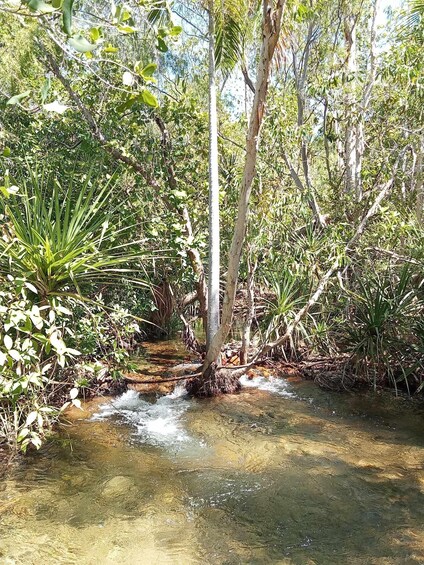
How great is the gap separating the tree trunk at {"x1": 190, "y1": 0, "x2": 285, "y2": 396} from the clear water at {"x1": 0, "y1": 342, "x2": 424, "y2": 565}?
1.32 feet

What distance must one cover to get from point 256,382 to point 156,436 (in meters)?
2.21

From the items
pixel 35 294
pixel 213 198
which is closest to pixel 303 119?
pixel 213 198

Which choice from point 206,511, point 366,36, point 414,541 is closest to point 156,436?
point 206,511

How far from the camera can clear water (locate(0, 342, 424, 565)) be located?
119 inches

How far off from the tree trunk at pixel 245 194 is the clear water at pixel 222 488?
401 millimetres

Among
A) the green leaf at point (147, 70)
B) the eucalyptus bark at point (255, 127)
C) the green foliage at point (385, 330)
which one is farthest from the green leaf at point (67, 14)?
the green foliage at point (385, 330)

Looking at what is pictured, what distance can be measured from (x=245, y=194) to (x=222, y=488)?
2597mm

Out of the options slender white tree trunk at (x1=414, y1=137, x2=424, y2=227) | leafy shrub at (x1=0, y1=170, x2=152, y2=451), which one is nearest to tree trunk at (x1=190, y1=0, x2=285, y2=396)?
leafy shrub at (x1=0, y1=170, x2=152, y2=451)

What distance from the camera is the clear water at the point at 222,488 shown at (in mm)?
3025

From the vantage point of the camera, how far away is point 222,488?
3.82 metres

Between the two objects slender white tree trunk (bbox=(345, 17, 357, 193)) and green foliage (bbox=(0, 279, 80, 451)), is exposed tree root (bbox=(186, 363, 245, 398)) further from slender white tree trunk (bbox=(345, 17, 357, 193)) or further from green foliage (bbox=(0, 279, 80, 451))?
slender white tree trunk (bbox=(345, 17, 357, 193))

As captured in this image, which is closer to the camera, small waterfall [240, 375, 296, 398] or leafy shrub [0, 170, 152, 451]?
leafy shrub [0, 170, 152, 451]

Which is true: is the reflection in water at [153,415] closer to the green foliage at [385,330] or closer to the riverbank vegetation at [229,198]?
the riverbank vegetation at [229,198]

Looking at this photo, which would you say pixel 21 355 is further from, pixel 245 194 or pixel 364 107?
pixel 364 107
